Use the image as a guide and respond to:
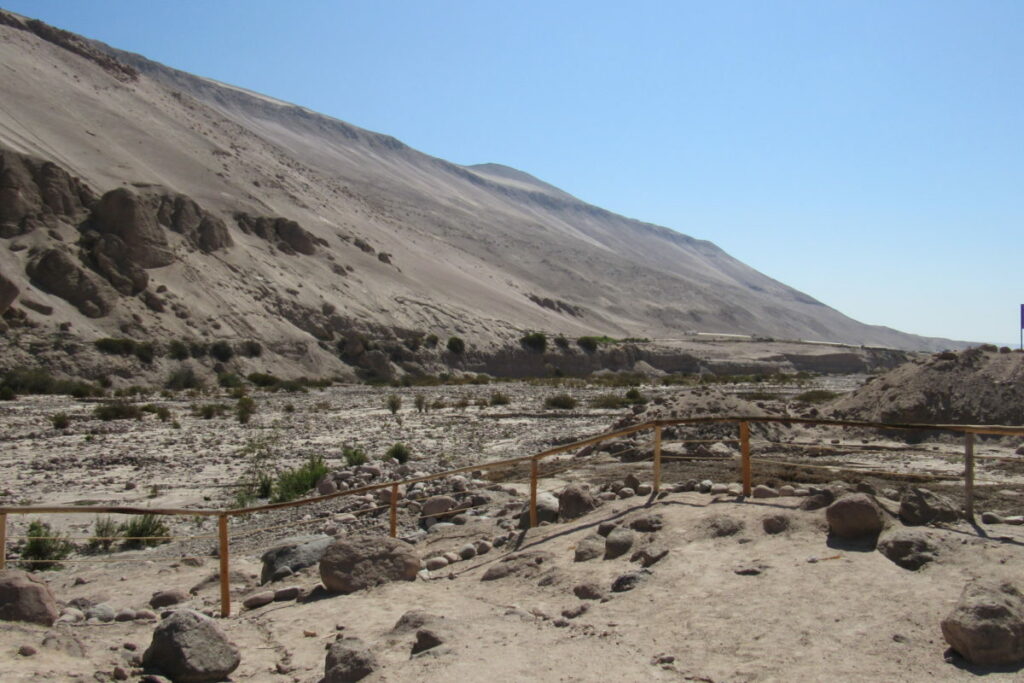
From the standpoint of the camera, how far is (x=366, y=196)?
10806 cm

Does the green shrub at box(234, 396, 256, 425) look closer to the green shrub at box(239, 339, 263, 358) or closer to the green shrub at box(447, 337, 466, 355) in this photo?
the green shrub at box(239, 339, 263, 358)

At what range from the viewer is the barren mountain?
41.6m

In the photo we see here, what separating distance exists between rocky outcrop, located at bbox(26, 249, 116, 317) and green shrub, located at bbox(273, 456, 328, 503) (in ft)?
93.8

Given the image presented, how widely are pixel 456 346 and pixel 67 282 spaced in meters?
25.5

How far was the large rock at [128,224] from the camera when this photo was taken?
146 ft

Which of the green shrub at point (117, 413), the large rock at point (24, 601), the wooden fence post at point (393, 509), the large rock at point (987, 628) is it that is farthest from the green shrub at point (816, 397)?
the large rock at point (24, 601)

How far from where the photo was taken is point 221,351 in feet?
138

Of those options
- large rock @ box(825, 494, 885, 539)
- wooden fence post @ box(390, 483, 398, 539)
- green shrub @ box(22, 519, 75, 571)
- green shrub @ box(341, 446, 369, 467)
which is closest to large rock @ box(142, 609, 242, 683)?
wooden fence post @ box(390, 483, 398, 539)

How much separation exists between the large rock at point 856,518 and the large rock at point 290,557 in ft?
17.3

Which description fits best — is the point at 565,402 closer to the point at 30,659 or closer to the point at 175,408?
the point at 175,408

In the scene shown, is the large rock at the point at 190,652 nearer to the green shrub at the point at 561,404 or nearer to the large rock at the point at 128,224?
the green shrub at the point at 561,404

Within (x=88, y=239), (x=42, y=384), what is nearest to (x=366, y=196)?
(x=88, y=239)

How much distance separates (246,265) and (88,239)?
10.3 m

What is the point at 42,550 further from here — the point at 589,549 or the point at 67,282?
the point at 67,282
